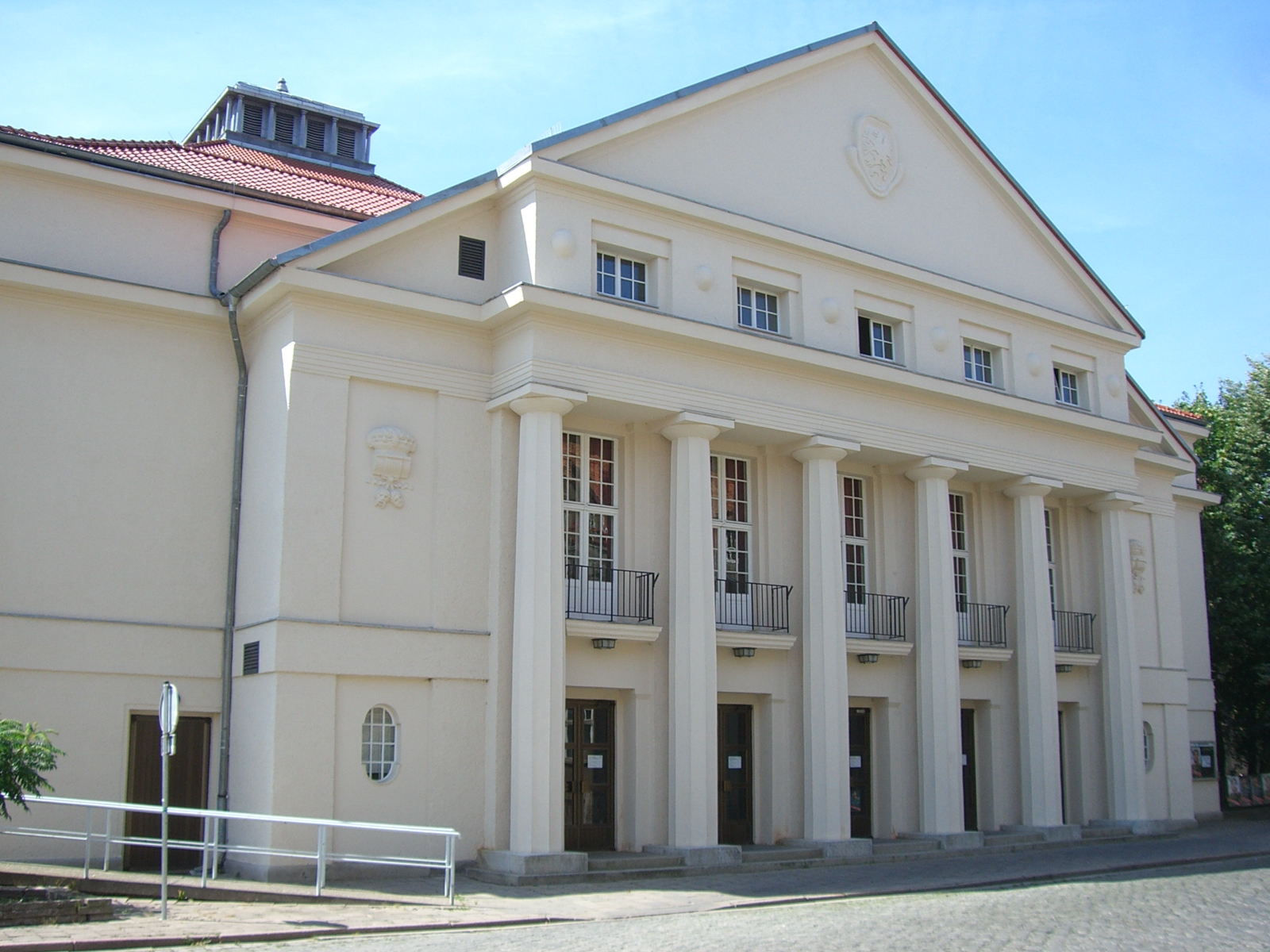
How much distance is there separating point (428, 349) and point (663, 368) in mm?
3393

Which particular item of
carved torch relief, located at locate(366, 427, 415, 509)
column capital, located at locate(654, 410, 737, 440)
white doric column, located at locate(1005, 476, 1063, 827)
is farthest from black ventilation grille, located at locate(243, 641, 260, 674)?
white doric column, located at locate(1005, 476, 1063, 827)

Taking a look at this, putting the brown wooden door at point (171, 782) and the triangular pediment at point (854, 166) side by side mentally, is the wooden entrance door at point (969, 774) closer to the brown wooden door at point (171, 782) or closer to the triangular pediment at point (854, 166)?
the triangular pediment at point (854, 166)

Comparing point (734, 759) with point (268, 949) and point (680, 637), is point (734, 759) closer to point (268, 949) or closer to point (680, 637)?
point (680, 637)

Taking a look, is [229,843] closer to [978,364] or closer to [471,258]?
[471,258]

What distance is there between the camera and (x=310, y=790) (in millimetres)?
16562

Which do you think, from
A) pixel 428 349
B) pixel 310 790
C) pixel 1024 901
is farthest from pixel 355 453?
pixel 1024 901

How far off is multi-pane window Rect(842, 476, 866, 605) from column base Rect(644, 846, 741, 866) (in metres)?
5.49

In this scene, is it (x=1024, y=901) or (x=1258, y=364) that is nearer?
(x=1024, y=901)

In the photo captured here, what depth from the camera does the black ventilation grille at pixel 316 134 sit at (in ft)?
98.0

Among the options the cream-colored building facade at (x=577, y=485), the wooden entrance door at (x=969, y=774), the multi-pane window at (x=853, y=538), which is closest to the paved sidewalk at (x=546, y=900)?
the cream-colored building facade at (x=577, y=485)

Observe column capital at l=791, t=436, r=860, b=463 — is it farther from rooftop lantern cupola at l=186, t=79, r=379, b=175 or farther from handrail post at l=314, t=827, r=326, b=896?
rooftop lantern cupola at l=186, t=79, r=379, b=175

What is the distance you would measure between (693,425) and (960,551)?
7.51m

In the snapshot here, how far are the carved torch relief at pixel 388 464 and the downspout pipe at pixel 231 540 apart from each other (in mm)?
2061

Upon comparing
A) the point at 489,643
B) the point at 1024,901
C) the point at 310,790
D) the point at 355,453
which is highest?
the point at 355,453
